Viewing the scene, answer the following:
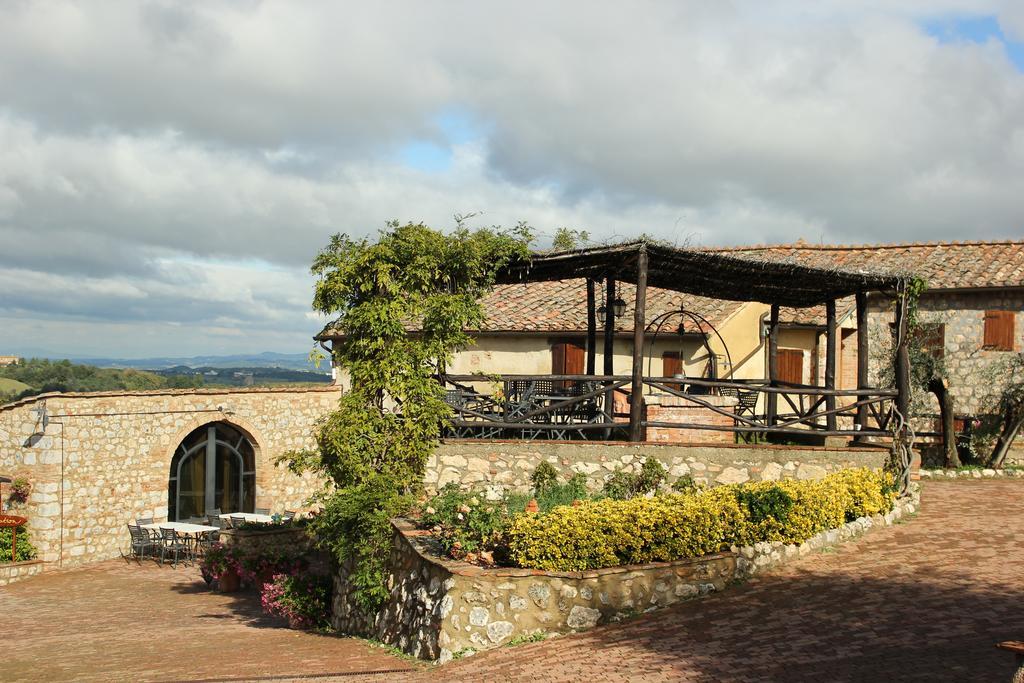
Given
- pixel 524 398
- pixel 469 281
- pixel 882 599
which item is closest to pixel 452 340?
pixel 469 281

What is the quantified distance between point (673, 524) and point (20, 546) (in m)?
13.4

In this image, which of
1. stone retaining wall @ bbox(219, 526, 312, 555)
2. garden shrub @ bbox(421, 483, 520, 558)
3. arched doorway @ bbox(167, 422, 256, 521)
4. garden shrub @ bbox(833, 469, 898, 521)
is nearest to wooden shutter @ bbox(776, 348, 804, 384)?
garden shrub @ bbox(833, 469, 898, 521)

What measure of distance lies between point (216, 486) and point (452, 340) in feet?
35.8

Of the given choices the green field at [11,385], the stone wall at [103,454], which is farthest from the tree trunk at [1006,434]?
the green field at [11,385]

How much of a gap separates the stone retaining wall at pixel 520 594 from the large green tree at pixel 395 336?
1833 mm

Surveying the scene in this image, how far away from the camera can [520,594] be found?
880cm

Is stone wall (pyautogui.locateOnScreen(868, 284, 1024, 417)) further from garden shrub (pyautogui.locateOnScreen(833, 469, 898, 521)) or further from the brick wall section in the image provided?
the brick wall section

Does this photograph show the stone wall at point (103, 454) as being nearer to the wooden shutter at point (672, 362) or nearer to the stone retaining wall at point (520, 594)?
the stone retaining wall at point (520, 594)

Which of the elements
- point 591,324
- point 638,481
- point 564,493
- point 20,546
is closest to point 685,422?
point 638,481

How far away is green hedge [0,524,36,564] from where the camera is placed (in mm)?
16562

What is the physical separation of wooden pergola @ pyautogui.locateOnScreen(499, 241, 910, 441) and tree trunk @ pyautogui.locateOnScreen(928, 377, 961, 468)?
5040 millimetres

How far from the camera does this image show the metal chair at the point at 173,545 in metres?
17.7

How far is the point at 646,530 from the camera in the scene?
31.0 feet

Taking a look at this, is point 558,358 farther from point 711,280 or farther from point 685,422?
point 685,422
